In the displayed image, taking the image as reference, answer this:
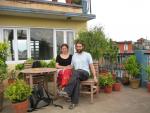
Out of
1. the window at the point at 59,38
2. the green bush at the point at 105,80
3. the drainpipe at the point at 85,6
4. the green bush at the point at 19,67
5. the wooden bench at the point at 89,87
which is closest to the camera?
the wooden bench at the point at 89,87

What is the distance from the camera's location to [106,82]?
7.71 meters

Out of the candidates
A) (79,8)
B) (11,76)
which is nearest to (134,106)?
(11,76)

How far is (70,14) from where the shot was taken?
10.4 meters

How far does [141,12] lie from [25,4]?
14.4 metres

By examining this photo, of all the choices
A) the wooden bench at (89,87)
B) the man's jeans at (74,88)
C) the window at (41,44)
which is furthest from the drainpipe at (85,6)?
the man's jeans at (74,88)

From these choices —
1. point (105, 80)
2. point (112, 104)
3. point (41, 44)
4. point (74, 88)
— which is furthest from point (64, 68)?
point (41, 44)

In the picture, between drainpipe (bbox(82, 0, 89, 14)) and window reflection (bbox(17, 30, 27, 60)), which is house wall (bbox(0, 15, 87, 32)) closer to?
window reflection (bbox(17, 30, 27, 60))

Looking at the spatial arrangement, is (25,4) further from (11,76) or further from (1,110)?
(1,110)

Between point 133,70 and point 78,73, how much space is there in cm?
302

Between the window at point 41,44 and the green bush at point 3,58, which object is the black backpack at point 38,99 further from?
the window at point 41,44

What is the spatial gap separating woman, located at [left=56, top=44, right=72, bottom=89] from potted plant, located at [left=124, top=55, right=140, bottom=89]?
2598 millimetres

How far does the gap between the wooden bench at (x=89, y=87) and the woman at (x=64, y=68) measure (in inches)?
19.4

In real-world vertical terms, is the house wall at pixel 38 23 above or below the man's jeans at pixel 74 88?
above

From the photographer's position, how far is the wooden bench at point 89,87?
6523 millimetres
